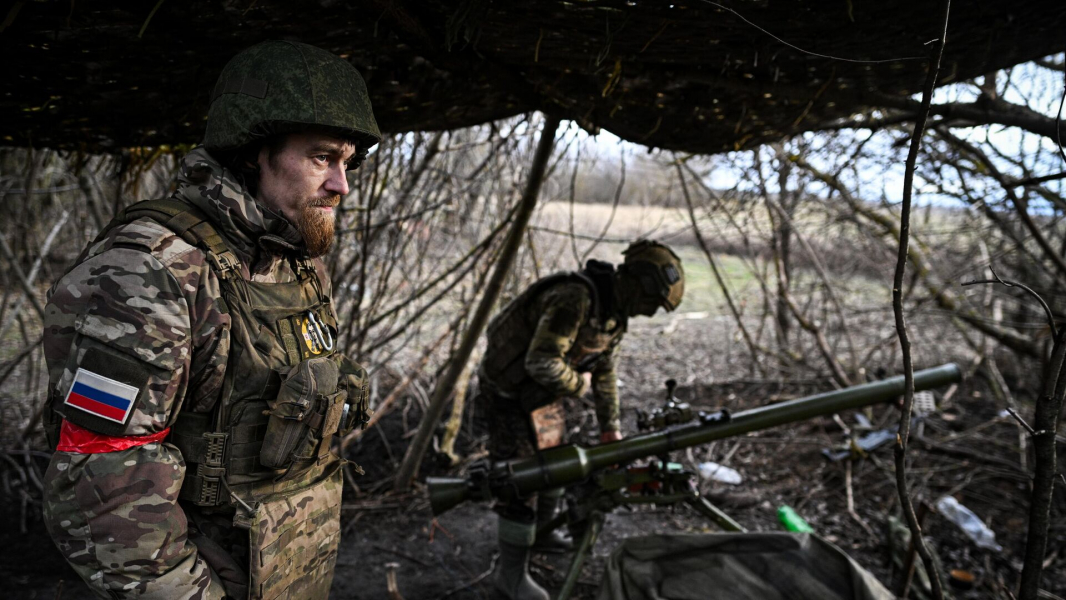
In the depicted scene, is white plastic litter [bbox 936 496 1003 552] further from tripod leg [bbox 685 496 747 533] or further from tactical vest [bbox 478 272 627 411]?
tactical vest [bbox 478 272 627 411]

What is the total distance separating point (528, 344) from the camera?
3494 mm

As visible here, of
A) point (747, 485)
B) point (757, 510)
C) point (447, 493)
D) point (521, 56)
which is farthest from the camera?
point (747, 485)

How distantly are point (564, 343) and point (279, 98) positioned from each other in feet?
6.66

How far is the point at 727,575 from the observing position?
2.17 m

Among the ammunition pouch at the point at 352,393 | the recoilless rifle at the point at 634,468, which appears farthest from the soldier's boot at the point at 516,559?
the ammunition pouch at the point at 352,393

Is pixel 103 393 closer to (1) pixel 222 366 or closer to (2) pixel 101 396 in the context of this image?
(2) pixel 101 396

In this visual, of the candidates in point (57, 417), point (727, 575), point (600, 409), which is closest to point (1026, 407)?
point (600, 409)

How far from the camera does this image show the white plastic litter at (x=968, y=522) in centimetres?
351

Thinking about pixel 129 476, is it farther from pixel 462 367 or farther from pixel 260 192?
pixel 462 367

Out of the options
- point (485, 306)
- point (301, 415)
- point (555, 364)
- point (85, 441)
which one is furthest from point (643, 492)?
point (85, 441)

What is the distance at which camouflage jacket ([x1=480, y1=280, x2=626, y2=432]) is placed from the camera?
319cm

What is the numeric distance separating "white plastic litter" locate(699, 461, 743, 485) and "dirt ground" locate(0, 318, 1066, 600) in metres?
0.06

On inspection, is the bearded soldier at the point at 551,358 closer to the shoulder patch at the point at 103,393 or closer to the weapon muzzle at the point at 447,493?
the weapon muzzle at the point at 447,493

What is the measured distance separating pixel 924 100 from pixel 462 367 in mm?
3100
